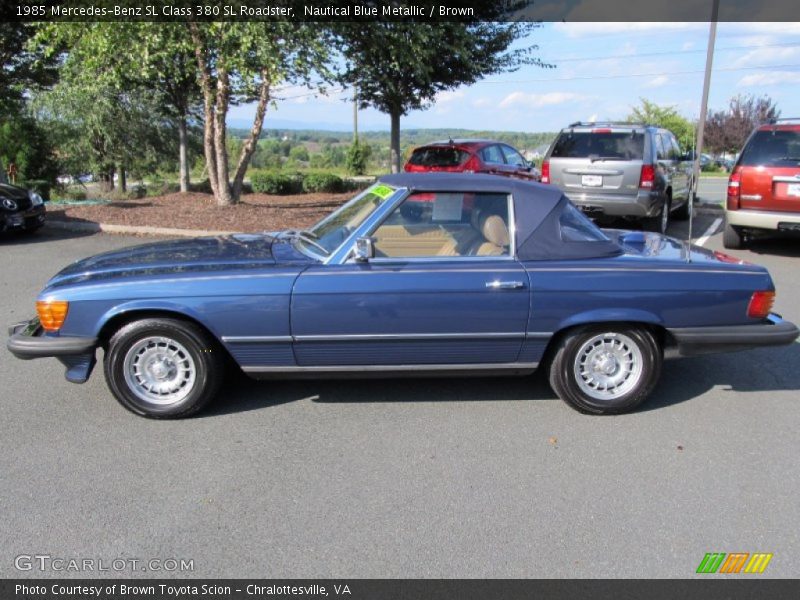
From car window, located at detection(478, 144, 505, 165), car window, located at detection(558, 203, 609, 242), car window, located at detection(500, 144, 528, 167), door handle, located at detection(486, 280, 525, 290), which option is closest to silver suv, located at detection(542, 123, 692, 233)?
car window, located at detection(478, 144, 505, 165)

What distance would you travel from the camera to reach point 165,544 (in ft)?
9.00

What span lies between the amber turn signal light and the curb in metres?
6.55

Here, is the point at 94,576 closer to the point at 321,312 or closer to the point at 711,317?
the point at 321,312

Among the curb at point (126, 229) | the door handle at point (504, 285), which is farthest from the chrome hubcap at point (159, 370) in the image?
the curb at point (126, 229)

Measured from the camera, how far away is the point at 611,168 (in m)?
9.67

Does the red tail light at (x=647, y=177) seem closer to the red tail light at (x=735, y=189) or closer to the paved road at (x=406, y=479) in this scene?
the red tail light at (x=735, y=189)

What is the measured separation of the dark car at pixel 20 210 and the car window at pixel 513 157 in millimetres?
8812

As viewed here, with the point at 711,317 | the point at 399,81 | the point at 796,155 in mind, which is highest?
the point at 399,81

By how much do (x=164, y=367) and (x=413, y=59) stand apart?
964cm

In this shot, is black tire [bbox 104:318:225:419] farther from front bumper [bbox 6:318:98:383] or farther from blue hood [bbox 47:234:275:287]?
blue hood [bbox 47:234:275:287]

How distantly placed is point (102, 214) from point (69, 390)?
8.65 metres

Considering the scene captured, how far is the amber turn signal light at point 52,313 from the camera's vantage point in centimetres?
371

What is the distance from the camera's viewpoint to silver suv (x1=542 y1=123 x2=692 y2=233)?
9617 mm
